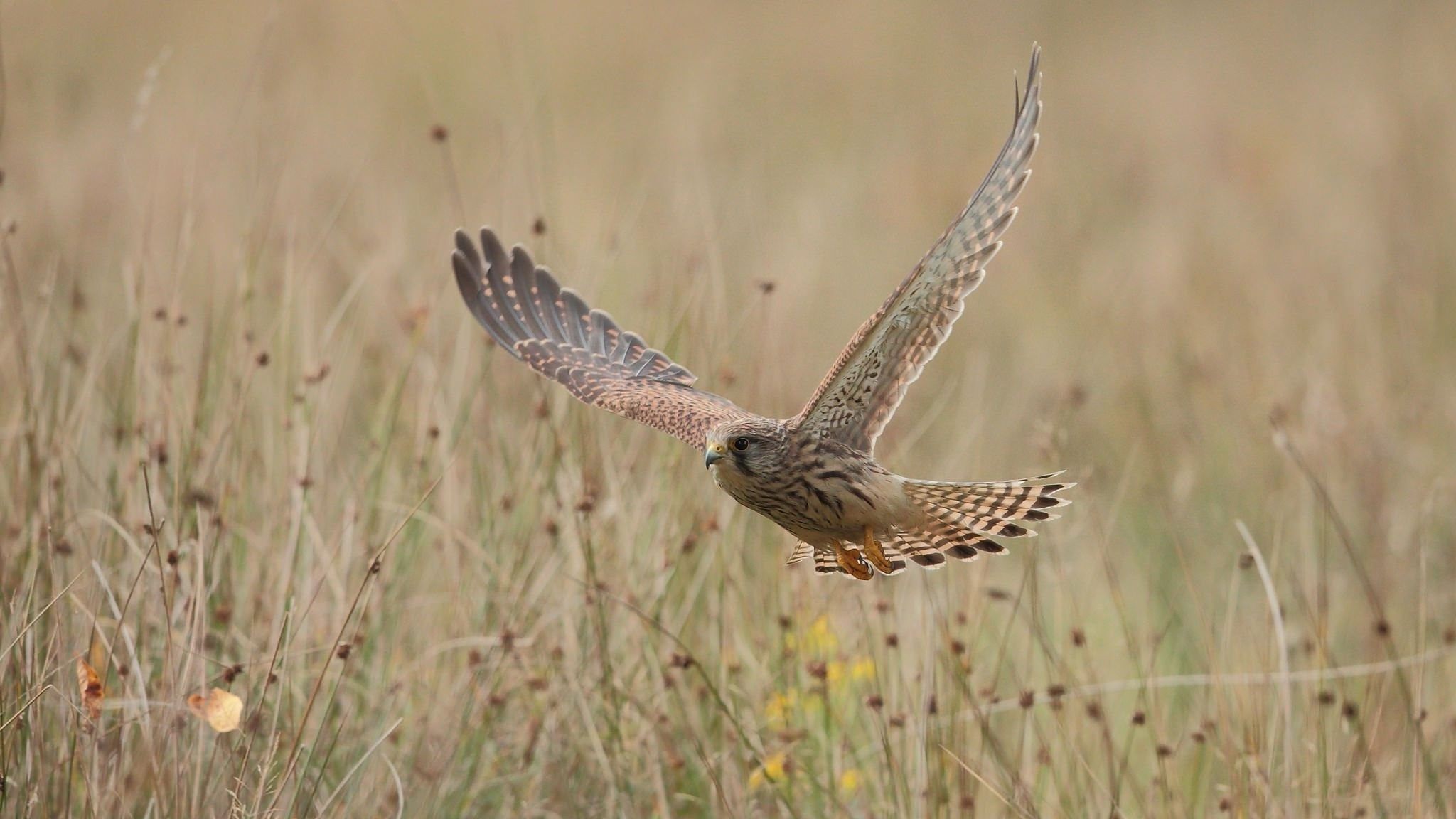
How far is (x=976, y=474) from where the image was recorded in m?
5.38

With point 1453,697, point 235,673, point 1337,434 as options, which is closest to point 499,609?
point 235,673

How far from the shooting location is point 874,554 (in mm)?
4090

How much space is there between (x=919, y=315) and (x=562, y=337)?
1.38 meters

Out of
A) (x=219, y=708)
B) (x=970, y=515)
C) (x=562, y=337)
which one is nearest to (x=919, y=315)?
(x=970, y=515)

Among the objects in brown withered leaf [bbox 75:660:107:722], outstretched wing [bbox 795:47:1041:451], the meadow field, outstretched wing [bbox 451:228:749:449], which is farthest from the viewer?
outstretched wing [bbox 451:228:749:449]

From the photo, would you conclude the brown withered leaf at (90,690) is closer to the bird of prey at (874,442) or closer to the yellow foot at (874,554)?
the bird of prey at (874,442)

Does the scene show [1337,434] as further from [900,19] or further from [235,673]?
[900,19]

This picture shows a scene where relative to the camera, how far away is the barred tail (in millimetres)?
4176

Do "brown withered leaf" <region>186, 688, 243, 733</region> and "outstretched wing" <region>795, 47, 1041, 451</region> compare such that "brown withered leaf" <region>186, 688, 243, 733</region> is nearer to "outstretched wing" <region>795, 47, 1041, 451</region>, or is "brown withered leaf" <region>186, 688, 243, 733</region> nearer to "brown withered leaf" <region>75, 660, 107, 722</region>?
"brown withered leaf" <region>75, 660, 107, 722</region>

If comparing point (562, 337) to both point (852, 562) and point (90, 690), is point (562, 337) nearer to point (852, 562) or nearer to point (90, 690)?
point (852, 562)

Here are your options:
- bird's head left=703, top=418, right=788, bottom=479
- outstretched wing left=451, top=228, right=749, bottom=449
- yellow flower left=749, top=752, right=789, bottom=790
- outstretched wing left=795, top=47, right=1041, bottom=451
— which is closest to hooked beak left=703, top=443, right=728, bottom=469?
bird's head left=703, top=418, right=788, bottom=479

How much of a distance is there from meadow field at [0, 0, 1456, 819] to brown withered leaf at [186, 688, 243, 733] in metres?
0.02

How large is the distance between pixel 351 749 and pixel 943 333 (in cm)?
187

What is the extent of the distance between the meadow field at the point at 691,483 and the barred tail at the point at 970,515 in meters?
0.18
